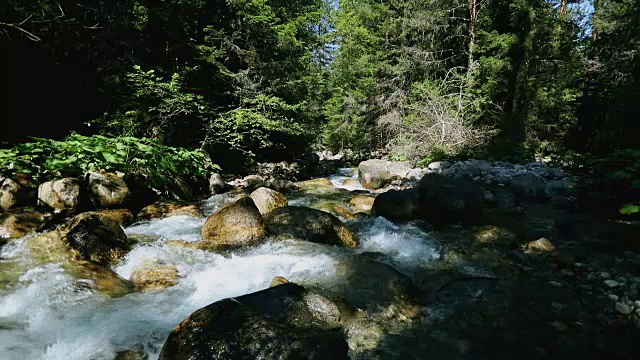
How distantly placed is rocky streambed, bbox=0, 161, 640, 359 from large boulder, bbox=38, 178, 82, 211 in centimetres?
88

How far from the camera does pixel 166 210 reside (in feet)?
22.0

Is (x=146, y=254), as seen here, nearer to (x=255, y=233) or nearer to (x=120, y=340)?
(x=255, y=233)

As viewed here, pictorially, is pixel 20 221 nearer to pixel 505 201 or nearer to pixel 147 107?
pixel 147 107

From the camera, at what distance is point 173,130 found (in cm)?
1137

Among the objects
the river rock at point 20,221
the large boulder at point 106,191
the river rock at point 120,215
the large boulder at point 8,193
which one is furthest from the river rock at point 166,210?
the large boulder at point 8,193

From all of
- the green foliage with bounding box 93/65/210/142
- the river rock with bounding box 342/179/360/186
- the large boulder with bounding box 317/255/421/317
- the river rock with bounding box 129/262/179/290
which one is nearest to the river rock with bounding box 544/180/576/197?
the river rock with bounding box 342/179/360/186

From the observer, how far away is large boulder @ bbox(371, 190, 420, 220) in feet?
22.9

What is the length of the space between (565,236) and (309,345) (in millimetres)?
5420

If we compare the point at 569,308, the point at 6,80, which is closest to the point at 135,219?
the point at 6,80

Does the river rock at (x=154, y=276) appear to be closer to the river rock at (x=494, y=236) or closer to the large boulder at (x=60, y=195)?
the large boulder at (x=60, y=195)

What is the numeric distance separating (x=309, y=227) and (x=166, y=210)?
10.00ft

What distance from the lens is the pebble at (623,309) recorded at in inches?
143

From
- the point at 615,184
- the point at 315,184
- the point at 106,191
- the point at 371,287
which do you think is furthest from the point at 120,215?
the point at 615,184

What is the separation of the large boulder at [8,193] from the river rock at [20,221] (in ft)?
0.56
